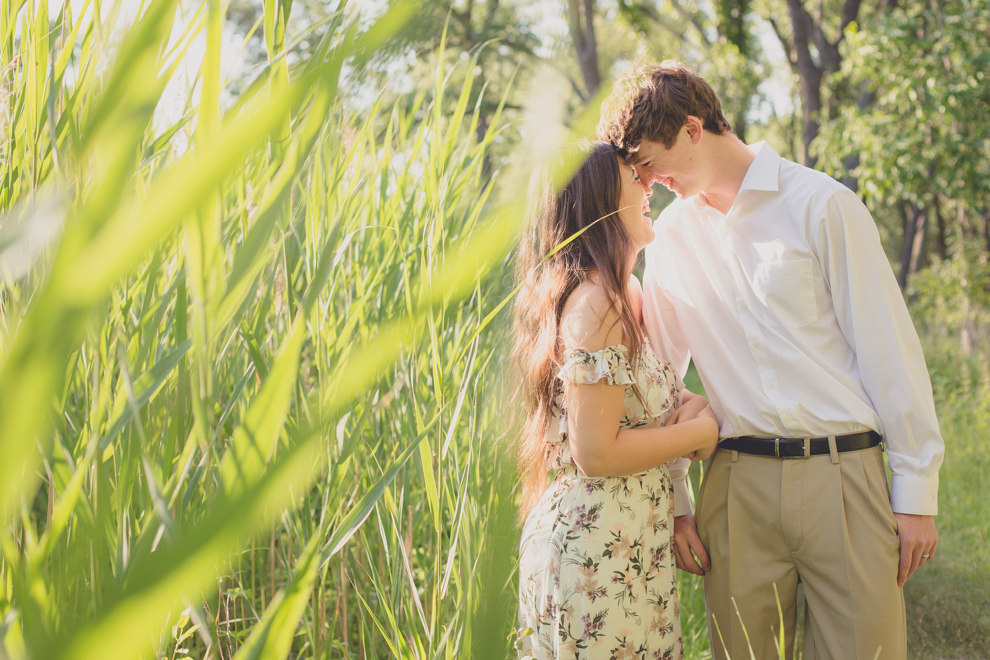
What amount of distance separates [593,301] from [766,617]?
2.89 ft

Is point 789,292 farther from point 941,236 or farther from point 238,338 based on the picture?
point 941,236

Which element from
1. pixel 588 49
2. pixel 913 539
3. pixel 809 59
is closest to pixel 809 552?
pixel 913 539

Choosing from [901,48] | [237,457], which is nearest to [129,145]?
[237,457]

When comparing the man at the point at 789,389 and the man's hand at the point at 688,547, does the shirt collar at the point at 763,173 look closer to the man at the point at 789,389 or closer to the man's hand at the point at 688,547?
the man at the point at 789,389

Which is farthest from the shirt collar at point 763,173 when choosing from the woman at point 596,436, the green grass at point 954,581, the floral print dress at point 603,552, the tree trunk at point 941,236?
the tree trunk at point 941,236

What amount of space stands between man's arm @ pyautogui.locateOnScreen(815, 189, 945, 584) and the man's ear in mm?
370

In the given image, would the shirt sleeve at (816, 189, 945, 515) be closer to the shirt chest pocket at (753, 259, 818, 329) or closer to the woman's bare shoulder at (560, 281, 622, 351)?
the shirt chest pocket at (753, 259, 818, 329)

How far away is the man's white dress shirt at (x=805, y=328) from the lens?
1.40 metres

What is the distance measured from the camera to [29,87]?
0.71 meters

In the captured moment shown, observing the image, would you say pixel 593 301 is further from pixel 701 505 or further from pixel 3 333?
pixel 3 333

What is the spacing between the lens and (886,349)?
1396 millimetres

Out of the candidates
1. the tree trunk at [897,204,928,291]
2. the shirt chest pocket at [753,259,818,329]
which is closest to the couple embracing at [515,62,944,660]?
the shirt chest pocket at [753,259,818,329]

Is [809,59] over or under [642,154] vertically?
under

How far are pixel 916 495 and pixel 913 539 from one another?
10 centimetres
